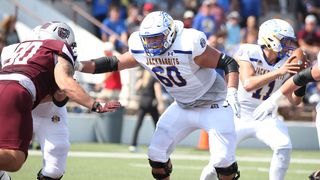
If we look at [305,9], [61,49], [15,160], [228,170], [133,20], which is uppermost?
[61,49]

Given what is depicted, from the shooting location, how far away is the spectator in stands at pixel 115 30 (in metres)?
17.2

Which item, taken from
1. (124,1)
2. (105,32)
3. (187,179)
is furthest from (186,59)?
(124,1)

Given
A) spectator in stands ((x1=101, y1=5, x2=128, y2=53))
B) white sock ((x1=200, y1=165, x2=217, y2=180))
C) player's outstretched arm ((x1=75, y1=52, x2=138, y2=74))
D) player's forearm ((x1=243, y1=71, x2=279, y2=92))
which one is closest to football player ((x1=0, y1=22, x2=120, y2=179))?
player's outstretched arm ((x1=75, y1=52, x2=138, y2=74))

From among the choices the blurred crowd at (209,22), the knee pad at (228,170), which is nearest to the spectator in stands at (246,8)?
the blurred crowd at (209,22)

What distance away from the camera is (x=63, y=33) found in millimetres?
8016

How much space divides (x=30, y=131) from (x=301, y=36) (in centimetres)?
1114

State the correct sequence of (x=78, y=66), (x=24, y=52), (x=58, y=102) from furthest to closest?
(x=78, y=66) < (x=58, y=102) < (x=24, y=52)

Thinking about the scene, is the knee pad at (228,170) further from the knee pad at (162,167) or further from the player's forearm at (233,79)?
the player's forearm at (233,79)

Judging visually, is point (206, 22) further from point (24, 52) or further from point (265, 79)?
point (24, 52)

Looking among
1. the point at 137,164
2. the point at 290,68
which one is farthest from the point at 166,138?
the point at 137,164

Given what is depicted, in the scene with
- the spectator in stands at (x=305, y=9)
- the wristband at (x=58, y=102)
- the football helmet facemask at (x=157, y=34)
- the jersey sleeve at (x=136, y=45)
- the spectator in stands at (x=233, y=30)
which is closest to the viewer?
the wristband at (x=58, y=102)

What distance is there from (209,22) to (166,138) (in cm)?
850

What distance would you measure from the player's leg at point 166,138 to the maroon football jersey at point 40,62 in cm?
133

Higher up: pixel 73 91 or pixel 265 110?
pixel 73 91
